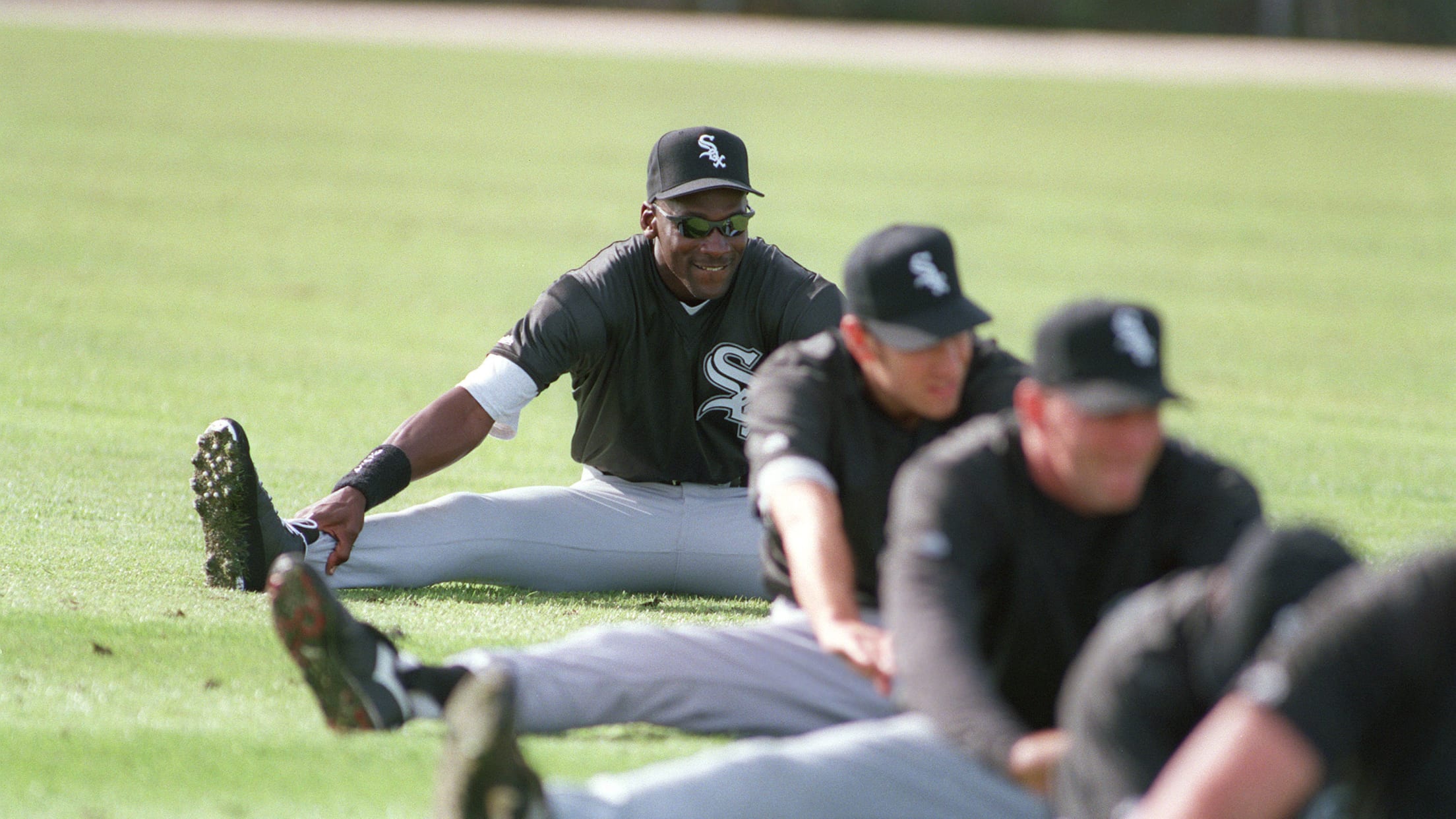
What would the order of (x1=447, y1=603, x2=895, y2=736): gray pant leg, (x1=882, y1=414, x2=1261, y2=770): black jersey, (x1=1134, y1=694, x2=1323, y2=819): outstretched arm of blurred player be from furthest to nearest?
(x1=447, y1=603, x2=895, y2=736): gray pant leg, (x1=882, y1=414, x2=1261, y2=770): black jersey, (x1=1134, y1=694, x2=1323, y2=819): outstretched arm of blurred player

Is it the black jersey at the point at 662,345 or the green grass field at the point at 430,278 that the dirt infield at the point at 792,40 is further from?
the black jersey at the point at 662,345

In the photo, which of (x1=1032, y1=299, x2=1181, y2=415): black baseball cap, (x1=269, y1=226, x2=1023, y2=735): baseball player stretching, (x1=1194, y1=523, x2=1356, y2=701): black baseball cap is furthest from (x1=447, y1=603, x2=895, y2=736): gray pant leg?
(x1=1194, y1=523, x2=1356, y2=701): black baseball cap

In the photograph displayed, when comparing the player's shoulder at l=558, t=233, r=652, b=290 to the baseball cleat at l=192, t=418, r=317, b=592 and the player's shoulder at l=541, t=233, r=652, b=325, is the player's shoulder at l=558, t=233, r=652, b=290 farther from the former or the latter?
the baseball cleat at l=192, t=418, r=317, b=592

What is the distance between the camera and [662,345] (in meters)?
7.28

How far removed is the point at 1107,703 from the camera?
10.8 ft

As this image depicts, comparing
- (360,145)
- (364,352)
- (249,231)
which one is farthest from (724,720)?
(360,145)

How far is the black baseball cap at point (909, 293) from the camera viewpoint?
4.66 metres

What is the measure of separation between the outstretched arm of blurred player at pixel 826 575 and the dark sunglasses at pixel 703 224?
96.7 inches

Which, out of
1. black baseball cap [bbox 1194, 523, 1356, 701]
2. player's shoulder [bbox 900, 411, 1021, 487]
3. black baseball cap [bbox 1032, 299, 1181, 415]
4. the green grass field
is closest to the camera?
black baseball cap [bbox 1194, 523, 1356, 701]

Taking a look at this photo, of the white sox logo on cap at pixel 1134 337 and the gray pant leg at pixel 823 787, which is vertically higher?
the white sox logo on cap at pixel 1134 337

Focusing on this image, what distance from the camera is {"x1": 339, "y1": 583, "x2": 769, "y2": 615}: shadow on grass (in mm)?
6887

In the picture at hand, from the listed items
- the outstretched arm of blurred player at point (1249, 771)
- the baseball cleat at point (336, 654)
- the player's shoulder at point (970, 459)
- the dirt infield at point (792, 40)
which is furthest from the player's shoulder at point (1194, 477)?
the dirt infield at point (792, 40)

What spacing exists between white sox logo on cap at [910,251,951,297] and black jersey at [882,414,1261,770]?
0.62 metres

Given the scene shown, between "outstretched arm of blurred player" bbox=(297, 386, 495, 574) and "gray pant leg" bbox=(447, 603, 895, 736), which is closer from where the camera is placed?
"gray pant leg" bbox=(447, 603, 895, 736)
